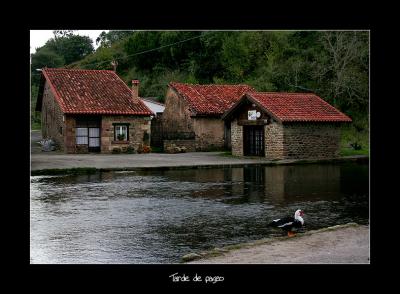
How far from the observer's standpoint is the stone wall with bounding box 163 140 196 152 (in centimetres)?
3397

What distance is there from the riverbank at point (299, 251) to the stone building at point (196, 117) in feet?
83.6

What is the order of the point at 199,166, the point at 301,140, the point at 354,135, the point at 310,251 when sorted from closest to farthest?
the point at 310,251, the point at 199,166, the point at 301,140, the point at 354,135

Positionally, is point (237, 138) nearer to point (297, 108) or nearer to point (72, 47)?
point (297, 108)

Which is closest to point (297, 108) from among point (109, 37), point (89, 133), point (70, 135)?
point (89, 133)

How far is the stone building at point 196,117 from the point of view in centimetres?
3559

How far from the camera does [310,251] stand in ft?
26.4

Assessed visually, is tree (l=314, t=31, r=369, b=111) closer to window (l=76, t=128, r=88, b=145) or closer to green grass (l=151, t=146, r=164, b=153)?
green grass (l=151, t=146, r=164, b=153)

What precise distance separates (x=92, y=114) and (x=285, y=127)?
1212 centimetres


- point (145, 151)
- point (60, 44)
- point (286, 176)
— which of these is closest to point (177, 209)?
point (286, 176)

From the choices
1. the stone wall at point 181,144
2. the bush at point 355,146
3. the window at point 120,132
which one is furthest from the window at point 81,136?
the bush at point 355,146

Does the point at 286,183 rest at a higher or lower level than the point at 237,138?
lower

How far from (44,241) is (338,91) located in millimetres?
30085

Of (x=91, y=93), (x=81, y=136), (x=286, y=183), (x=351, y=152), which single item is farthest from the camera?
(x=91, y=93)
